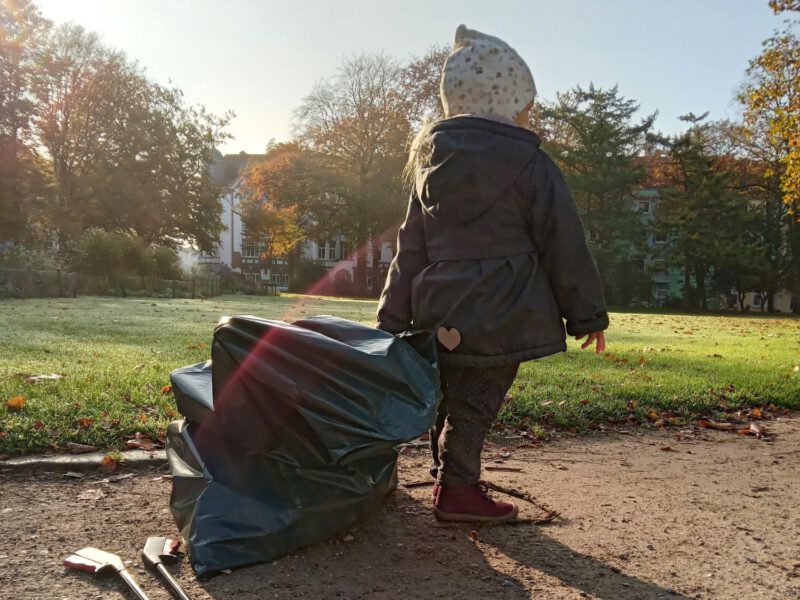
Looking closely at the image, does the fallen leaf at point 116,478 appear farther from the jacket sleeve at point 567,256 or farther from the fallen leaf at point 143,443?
the jacket sleeve at point 567,256

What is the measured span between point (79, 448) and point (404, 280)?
1.96 meters

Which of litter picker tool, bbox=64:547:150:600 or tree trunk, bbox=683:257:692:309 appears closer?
litter picker tool, bbox=64:547:150:600

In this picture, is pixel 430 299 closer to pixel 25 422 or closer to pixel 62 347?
pixel 25 422

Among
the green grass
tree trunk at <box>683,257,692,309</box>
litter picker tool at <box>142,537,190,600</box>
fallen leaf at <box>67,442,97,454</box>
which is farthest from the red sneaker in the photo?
tree trunk at <box>683,257,692,309</box>

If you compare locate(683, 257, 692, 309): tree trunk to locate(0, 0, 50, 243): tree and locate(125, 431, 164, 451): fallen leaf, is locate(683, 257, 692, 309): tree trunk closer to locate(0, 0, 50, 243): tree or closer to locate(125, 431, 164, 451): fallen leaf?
locate(0, 0, 50, 243): tree

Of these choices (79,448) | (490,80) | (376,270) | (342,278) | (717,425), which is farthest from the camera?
(342,278)

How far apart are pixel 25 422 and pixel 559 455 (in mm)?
2995

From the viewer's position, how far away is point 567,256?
2.58 m

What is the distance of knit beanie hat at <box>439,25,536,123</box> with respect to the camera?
2.71 m

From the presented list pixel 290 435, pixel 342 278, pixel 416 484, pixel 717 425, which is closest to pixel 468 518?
pixel 416 484

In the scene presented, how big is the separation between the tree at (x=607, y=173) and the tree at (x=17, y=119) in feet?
86.4

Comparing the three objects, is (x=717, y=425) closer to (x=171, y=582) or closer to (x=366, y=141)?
(x=171, y=582)

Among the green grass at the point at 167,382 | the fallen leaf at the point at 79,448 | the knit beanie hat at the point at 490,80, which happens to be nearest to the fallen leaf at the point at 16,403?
the green grass at the point at 167,382

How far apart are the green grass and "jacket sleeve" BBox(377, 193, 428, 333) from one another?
1.73 m
